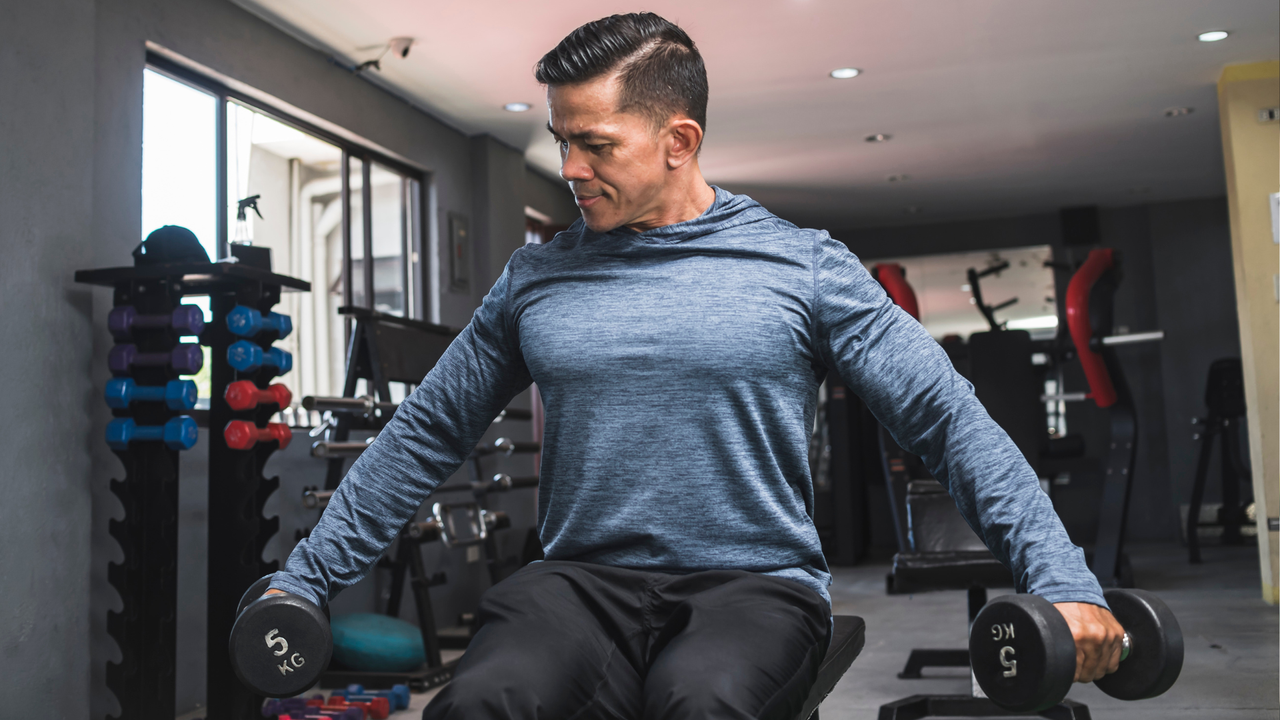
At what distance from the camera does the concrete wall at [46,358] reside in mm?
2566

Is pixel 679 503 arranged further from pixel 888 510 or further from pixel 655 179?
pixel 888 510

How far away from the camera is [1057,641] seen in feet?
2.64

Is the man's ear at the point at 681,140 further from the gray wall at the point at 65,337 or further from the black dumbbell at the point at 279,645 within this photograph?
the gray wall at the point at 65,337

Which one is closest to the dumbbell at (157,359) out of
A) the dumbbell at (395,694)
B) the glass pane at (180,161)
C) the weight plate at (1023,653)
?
the glass pane at (180,161)

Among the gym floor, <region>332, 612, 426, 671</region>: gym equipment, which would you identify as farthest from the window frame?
the gym floor

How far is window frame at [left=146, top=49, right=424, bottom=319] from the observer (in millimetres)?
3678

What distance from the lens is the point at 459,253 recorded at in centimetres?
543

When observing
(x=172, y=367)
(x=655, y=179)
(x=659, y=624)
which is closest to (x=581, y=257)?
(x=655, y=179)

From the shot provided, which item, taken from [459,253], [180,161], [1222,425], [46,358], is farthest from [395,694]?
[1222,425]

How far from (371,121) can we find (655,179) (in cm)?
386

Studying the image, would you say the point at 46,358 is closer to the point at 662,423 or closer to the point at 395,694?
the point at 395,694

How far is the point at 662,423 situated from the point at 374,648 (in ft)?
9.62

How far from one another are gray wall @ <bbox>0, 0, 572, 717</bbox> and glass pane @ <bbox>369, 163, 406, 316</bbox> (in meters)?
1.63

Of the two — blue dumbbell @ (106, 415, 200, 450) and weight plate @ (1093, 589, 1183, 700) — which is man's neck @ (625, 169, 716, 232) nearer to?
weight plate @ (1093, 589, 1183, 700)
